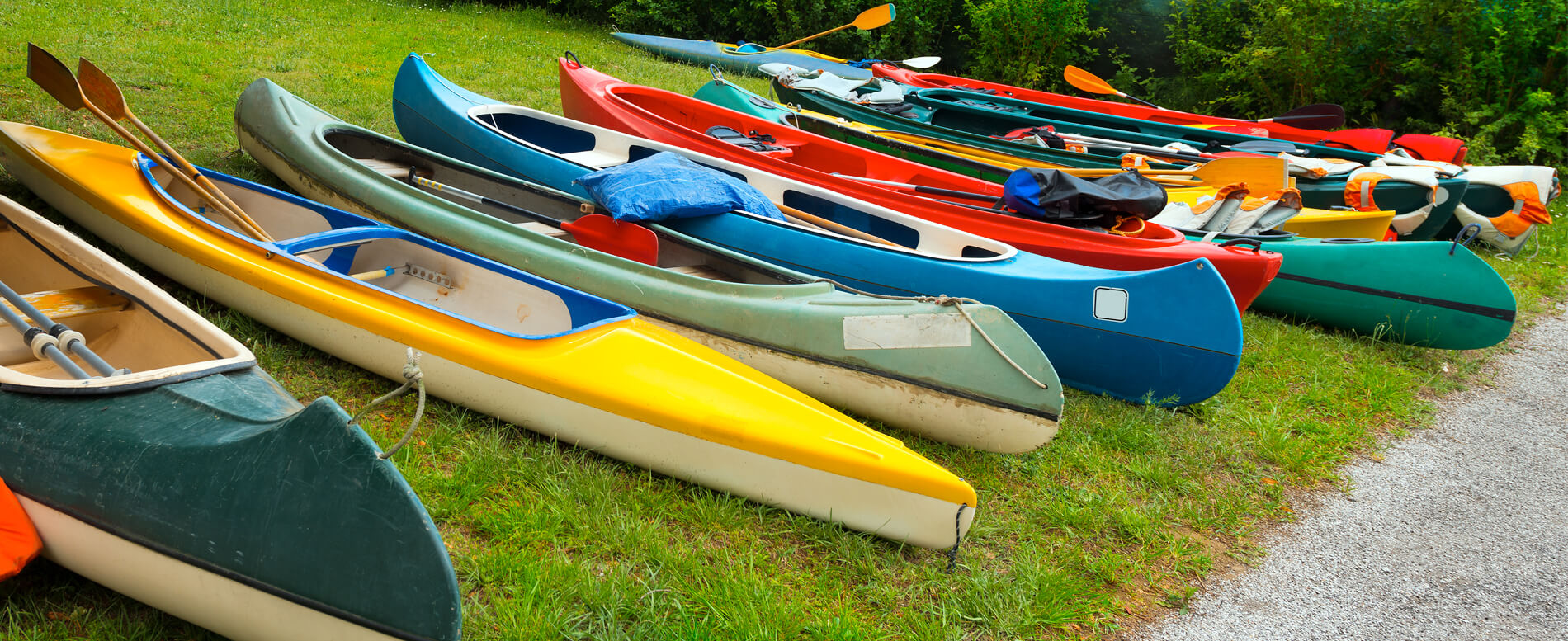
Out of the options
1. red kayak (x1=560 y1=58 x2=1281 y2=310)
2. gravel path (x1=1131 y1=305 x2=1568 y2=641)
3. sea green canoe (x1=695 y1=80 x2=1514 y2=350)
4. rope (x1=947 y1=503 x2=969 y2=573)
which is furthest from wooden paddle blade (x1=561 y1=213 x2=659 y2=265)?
sea green canoe (x1=695 y1=80 x2=1514 y2=350)

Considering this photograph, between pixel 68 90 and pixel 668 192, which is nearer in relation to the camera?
pixel 68 90

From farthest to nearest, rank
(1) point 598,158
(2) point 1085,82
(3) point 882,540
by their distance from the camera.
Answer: (2) point 1085,82, (1) point 598,158, (3) point 882,540

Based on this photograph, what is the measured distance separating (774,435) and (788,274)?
1030mm

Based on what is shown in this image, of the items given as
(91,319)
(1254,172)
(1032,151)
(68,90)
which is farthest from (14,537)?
(1032,151)

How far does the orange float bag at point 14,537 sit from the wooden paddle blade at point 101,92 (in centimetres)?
243

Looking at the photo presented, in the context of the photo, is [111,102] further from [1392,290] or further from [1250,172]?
[1392,290]

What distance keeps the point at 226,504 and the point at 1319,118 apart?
9.20 m

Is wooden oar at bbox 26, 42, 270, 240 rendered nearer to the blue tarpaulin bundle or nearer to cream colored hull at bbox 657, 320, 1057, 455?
the blue tarpaulin bundle

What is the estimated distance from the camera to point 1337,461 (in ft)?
11.9

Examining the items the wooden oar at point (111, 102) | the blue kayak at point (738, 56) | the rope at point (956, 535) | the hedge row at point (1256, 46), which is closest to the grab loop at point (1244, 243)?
the rope at point (956, 535)

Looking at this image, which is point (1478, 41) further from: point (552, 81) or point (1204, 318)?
point (552, 81)

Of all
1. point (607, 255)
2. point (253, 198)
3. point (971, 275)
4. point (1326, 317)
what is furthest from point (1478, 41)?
point (253, 198)

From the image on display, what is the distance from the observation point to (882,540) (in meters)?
2.71

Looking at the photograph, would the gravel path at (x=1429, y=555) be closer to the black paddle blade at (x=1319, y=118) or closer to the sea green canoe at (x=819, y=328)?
the sea green canoe at (x=819, y=328)
